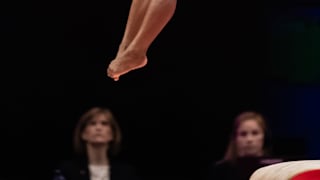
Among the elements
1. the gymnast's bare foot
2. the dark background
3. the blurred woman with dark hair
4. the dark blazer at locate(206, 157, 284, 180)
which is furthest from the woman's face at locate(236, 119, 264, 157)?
the gymnast's bare foot

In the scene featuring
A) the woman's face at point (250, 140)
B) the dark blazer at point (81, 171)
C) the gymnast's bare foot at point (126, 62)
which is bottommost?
the dark blazer at point (81, 171)

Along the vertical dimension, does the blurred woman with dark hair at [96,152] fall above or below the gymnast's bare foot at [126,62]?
below

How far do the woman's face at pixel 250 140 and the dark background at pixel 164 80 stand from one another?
754 millimetres

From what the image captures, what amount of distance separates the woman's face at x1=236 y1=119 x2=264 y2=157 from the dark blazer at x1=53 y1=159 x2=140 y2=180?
1.37 feet

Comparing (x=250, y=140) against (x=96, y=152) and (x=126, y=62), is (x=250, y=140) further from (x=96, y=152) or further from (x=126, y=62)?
(x=126, y=62)

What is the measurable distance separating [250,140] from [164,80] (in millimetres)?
946

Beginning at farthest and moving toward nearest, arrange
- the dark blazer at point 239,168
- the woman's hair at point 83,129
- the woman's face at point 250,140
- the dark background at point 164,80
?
the dark background at point 164,80, the woman's hair at point 83,129, the woman's face at point 250,140, the dark blazer at point 239,168

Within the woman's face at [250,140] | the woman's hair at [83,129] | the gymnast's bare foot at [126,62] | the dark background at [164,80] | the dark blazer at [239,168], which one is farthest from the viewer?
the dark background at [164,80]

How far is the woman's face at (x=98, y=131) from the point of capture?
276 centimetres

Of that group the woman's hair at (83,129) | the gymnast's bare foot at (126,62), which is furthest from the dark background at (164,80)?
the gymnast's bare foot at (126,62)

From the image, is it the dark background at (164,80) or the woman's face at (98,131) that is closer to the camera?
the woman's face at (98,131)

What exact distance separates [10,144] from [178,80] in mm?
824

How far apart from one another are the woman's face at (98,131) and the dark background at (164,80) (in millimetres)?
731

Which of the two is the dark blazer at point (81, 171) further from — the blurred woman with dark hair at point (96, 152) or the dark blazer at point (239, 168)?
the dark blazer at point (239, 168)
